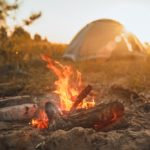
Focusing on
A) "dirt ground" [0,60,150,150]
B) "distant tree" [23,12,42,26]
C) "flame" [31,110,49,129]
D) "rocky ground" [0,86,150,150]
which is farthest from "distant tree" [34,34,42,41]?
"rocky ground" [0,86,150,150]

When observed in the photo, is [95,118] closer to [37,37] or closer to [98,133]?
[98,133]

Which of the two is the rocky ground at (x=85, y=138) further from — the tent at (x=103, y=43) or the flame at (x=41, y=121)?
the tent at (x=103, y=43)

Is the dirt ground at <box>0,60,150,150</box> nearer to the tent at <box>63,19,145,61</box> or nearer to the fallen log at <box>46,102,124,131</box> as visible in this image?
the fallen log at <box>46,102,124,131</box>

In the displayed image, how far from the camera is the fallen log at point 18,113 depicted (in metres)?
8.07

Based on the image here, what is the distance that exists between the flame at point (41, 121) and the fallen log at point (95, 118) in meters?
0.48

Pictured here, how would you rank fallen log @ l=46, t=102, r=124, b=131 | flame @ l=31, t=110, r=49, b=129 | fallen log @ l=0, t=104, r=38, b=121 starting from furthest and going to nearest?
1. fallen log @ l=0, t=104, r=38, b=121
2. flame @ l=31, t=110, r=49, b=129
3. fallen log @ l=46, t=102, r=124, b=131

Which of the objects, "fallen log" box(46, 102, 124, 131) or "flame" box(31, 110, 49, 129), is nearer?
"fallen log" box(46, 102, 124, 131)

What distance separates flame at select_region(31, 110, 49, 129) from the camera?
23.7 feet

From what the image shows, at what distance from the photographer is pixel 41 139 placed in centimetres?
623

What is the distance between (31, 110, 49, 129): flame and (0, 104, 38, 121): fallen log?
0.61 ft

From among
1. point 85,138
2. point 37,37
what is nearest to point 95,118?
point 85,138

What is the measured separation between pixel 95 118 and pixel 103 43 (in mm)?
11997

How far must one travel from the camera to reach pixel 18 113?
8062 millimetres

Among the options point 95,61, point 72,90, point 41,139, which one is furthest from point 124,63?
point 41,139
